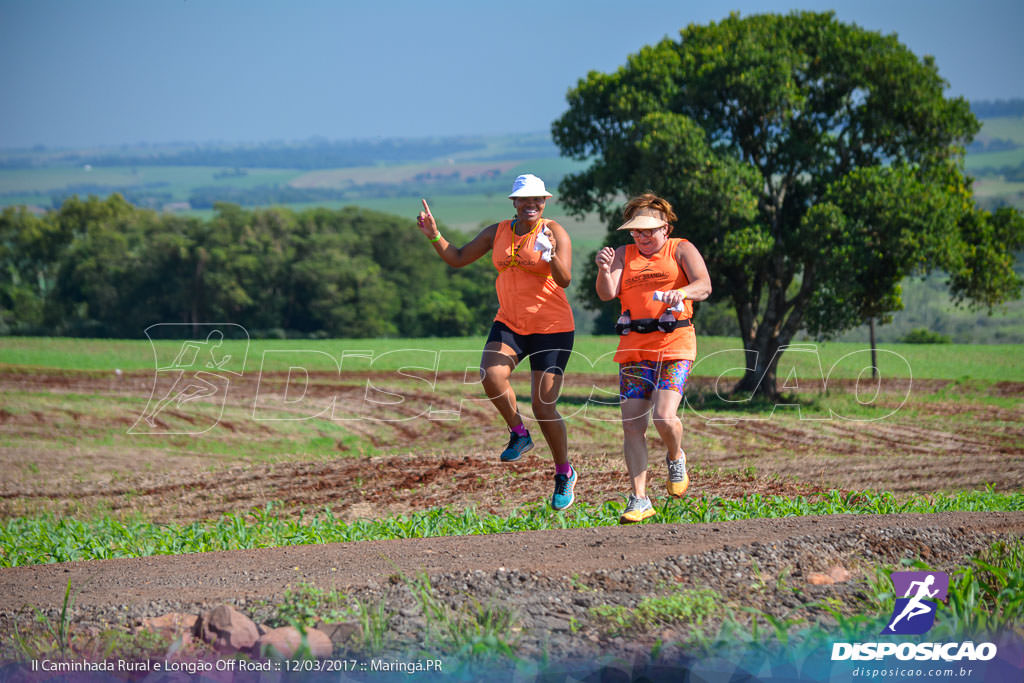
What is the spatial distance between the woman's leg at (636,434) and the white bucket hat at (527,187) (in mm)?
1517

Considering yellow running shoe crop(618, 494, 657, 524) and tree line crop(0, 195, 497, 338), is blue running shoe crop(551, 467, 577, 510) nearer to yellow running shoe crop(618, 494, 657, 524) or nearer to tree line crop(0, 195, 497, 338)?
yellow running shoe crop(618, 494, 657, 524)

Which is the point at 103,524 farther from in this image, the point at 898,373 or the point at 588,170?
the point at 898,373

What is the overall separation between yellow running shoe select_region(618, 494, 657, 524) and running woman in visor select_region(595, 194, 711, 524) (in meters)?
0.49

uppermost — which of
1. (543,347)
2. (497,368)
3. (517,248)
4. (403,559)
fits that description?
(517,248)

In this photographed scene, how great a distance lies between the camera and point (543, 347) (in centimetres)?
673

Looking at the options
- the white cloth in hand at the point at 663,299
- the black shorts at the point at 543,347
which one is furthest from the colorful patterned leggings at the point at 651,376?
the black shorts at the point at 543,347

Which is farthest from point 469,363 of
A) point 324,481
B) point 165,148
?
point 165,148

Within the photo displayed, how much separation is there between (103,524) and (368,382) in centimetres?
1435

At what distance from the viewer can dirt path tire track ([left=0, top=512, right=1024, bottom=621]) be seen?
→ 521 cm

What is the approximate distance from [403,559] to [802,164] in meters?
15.8

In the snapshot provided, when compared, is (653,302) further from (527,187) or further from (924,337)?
(924,337)

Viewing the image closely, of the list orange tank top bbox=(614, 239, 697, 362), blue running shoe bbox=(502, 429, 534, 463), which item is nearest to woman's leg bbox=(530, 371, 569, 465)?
blue running shoe bbox=(502, 429, 534, 463)

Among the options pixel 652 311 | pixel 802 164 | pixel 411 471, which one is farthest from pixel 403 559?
pixel 802 164

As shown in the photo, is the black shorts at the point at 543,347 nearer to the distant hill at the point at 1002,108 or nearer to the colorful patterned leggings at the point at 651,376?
the colorful patterned leggings at the point at 651,376
